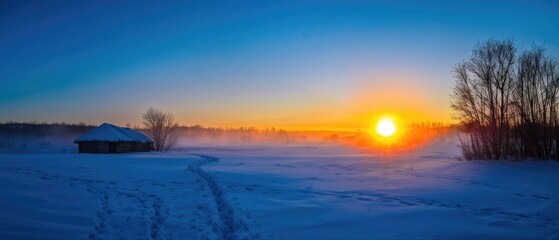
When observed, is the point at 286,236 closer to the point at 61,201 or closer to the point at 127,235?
the point at 127,235

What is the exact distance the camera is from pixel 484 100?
23.9 m

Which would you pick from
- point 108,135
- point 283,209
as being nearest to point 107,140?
point 108,135

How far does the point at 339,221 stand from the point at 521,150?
1928 cm

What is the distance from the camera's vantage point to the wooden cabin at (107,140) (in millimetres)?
45812

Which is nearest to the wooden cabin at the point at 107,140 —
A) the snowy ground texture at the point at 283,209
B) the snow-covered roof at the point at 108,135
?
the snow-covered roof at the point at 108,135

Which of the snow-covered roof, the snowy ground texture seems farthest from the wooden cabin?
the snowy ground texture

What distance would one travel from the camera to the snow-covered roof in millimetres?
45812

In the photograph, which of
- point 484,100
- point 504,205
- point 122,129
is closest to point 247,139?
point 122,129

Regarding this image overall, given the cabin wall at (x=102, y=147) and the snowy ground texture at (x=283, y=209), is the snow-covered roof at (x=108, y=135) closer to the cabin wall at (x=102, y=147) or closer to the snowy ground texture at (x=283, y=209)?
the cabin wall at (x=102, y=147)

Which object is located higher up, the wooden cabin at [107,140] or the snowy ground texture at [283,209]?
the wooden cabin at [107,140]

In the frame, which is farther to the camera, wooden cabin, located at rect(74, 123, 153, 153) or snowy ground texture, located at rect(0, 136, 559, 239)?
wooden cabin, located at rect(74, 123, 153, 153)

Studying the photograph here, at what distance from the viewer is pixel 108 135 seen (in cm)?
4650

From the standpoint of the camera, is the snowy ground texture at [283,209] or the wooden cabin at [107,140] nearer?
the snowy ground texture at [283,209]

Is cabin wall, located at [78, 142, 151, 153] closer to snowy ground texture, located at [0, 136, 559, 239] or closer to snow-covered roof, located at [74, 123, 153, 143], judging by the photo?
snow-covered roof, located at [74, 123, 153, 143]
